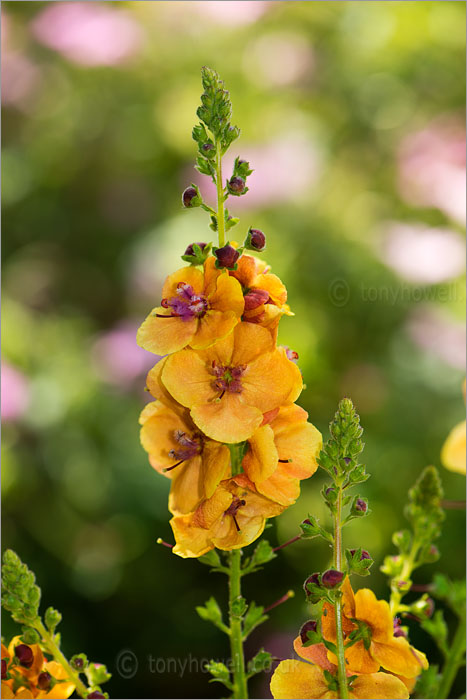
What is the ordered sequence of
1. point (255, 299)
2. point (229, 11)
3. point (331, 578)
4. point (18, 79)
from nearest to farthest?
1. point (331, 578)
2. point (255, 299)
3. point (229, 11)
4. point (18, 79)

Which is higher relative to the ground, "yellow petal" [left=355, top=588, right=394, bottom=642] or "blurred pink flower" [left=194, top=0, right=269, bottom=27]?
"blurred pink flower" [left=194, top=0, right=269, bottom=27]

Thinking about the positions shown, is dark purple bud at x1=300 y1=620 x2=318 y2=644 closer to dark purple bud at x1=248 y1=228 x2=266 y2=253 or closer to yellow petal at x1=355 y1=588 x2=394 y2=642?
yellow petal at x1=355 y1=588 x2=394 y2=642

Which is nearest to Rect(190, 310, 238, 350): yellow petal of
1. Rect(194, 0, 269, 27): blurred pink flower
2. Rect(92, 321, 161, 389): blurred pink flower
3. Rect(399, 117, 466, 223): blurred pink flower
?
Rect(92, 321, 161, 389): blurred pink flower

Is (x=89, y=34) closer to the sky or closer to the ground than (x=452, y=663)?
closer to the sky

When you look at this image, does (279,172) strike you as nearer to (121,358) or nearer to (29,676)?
(121,358)

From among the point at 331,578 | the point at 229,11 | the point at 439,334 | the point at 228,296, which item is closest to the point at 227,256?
the point at 228,296

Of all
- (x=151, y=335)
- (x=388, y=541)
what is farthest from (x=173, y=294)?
(x=388, y=541)

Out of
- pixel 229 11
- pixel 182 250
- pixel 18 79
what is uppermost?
pixel 229 11

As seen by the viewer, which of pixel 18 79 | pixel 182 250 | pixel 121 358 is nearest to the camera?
pixel 121 358
